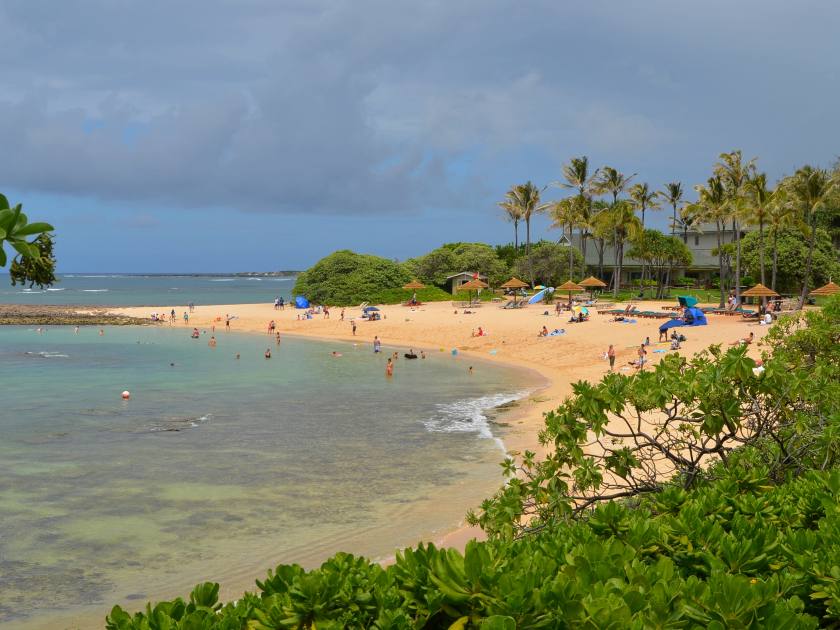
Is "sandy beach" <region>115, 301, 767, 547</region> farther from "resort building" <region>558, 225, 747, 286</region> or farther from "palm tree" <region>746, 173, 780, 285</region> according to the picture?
"resort building" <region>558, 225, 747, 286</region>

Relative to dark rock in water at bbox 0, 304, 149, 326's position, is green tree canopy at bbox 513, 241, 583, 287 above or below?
above

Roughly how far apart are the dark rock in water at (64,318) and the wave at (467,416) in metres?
45.4

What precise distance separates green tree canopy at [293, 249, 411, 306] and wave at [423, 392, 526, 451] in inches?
1672

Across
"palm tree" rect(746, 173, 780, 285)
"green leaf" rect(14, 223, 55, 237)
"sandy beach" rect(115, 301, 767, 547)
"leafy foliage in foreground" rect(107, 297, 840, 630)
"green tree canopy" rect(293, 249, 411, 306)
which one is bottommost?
"sandy beach" rect(115, 301, 767, 547)

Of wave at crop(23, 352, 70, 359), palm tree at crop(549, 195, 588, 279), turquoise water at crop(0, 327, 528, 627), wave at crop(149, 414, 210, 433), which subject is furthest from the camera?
palm tree at crop(549, 195, 588, 279)

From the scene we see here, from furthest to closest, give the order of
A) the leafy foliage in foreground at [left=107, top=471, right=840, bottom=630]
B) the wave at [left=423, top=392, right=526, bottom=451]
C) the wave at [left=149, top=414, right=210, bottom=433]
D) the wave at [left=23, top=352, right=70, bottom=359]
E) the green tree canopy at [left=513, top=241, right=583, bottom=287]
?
the green tree canopy at [left=513, top=241, right=583, bottom=287]
the wave at [left=23, top=352, right=70, bottom=359]
the wave at [left=149, top=414, right=210, bottom=433]
the wave at [left=423, top=392, right=526, bottom=451]
the leafy foliage in foreground at [left=107, top=471, right=840, bottom=630]

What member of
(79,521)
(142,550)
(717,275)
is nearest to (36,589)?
(142,550)

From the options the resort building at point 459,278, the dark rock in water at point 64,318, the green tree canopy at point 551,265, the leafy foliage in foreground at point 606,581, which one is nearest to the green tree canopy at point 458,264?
the resort building at point 459,278

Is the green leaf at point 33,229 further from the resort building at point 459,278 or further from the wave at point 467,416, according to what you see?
the resort building at point 459,278

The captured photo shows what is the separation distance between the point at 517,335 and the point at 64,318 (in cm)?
4511

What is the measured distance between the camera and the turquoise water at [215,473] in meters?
12.1

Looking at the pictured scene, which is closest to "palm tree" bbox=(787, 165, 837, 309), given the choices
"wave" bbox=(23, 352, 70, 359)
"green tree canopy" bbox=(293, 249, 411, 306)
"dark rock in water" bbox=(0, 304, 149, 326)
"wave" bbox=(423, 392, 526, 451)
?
"wave" bbox=(423, 392, 526, 451)

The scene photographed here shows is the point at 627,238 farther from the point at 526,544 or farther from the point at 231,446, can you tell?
the point at 526,544

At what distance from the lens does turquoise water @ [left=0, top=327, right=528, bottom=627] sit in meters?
12.1
